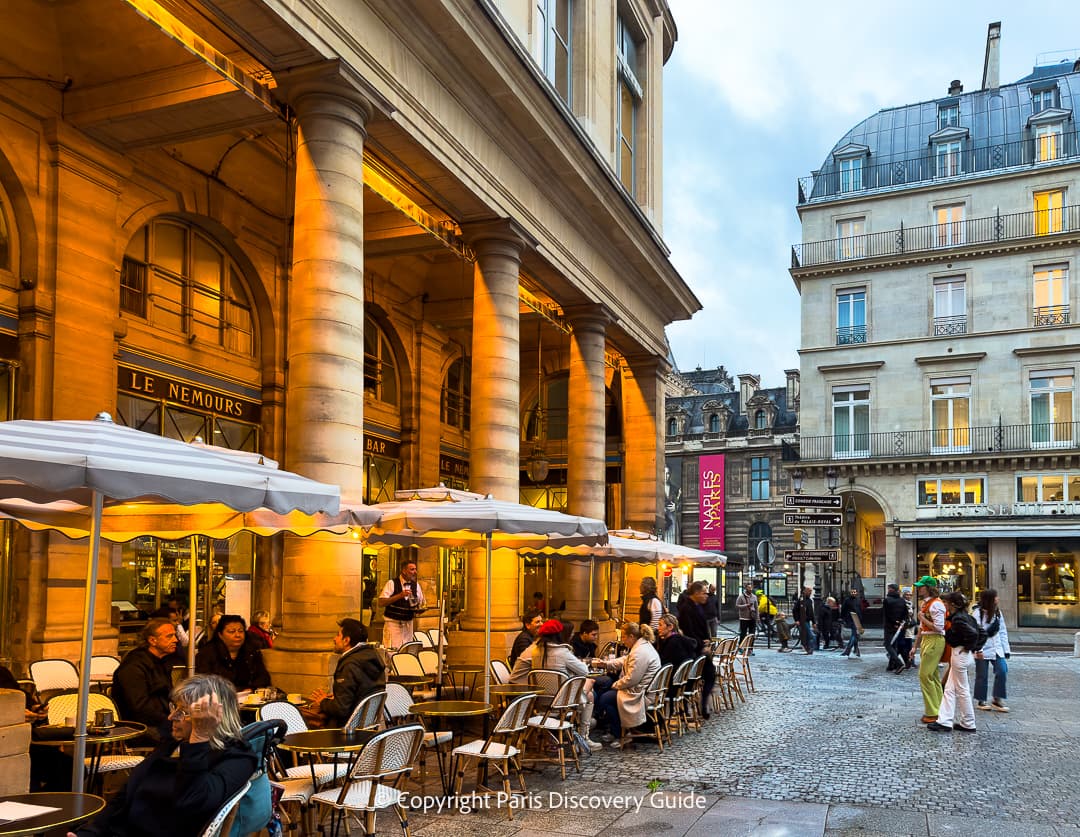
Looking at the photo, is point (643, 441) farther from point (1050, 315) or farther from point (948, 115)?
point (948, 115)

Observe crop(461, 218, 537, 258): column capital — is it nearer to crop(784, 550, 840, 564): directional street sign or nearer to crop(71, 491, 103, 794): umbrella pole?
crop(784, 550, 840, 564): directional street sign

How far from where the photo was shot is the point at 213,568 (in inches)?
620

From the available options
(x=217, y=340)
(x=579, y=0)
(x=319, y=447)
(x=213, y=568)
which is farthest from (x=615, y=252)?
(x=319, y=447)

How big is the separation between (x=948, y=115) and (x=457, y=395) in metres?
29.9

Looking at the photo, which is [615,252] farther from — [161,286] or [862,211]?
[862,211]

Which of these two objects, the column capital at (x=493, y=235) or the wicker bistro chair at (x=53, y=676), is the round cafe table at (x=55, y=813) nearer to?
the wicker bistro chair at (x=53, y=676)

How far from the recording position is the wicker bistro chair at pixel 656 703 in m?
10.9

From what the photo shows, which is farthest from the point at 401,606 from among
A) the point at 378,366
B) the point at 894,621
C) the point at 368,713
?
the point at 894,621

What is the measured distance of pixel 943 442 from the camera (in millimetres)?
38500

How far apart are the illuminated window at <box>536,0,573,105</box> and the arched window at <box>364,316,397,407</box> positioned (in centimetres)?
633

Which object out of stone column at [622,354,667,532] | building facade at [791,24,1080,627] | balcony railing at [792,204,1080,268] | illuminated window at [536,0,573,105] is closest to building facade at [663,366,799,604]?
building facade at [791,24,1080,627]

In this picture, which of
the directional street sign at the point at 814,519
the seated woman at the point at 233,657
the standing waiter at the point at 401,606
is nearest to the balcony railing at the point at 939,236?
the directional street sign at the point at 814,519

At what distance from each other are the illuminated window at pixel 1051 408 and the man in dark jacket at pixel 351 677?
35.0m

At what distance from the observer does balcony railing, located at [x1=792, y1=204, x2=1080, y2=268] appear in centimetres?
3822
